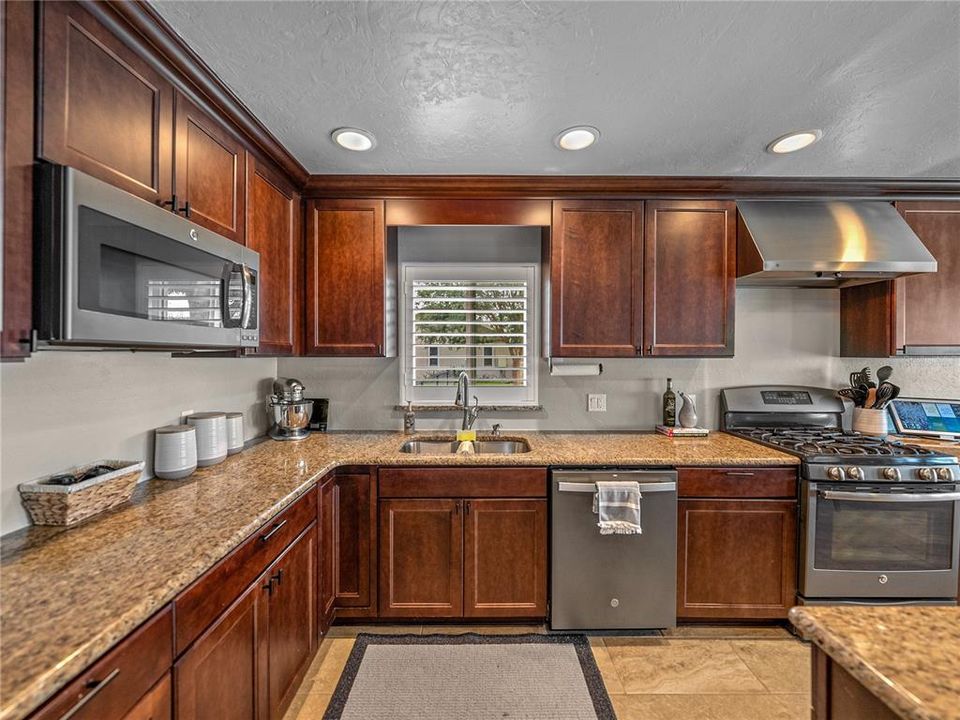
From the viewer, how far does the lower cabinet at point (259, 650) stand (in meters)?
1.15

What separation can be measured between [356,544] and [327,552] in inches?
5.7

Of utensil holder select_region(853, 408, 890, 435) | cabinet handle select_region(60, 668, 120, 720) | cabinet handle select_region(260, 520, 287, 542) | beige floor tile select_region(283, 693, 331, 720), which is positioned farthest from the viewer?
utensil holder select_region(853, 408, 890, 435)

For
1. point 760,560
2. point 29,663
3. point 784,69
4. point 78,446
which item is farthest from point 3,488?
point 760,560

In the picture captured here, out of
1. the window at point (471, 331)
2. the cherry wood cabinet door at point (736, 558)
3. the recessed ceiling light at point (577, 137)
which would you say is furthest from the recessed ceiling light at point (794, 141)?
the cherry wood cabinet door at point (736, 558)

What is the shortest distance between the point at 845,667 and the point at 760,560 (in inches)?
69.5

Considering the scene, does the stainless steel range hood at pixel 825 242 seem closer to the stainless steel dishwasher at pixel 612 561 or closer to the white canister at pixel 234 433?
the stainless steel dishwasher at pixel 612 561

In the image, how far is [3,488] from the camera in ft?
4.22

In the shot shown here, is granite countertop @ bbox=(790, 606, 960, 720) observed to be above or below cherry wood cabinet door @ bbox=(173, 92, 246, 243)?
below

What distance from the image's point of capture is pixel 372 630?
2307 mm

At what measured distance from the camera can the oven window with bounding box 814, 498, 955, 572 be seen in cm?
219

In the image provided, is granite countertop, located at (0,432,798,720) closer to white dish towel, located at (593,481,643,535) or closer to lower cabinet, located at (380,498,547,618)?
white dish towel, located at (593,481,643,535)

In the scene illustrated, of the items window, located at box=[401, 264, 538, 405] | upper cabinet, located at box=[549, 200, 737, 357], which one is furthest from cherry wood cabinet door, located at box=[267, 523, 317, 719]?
upper cabinet, located at box=[549, 200, 737, 357]

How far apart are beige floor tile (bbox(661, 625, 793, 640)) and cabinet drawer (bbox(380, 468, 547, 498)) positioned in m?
1.05

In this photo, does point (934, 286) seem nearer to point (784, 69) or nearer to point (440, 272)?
point (784, 69)
